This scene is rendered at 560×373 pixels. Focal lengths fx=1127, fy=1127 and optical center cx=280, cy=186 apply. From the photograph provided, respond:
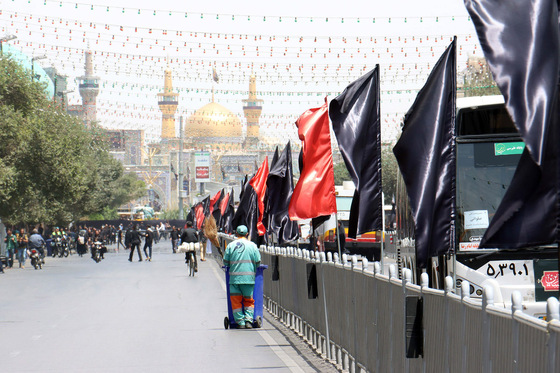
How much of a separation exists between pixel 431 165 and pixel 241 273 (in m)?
7.83

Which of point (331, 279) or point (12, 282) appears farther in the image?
point (12, 282)

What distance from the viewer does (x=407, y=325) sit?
26.1ft

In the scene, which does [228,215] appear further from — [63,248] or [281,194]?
[281,194]

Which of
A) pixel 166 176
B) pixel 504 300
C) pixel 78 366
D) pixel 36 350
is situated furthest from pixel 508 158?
pixel 166 176

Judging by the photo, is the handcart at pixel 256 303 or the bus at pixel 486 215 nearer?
the bus at pixel 486 215

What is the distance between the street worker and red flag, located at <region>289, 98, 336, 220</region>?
178cm

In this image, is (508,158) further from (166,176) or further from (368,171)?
(166,176)

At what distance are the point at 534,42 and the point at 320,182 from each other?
26.3 feet

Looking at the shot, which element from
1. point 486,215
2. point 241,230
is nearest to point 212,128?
point 241,230

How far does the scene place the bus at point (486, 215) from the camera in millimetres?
11758

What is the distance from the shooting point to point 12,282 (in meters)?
31.0

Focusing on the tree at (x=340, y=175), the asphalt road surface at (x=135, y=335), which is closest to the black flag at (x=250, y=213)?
the asphalt road surface at (x=135, y=335)

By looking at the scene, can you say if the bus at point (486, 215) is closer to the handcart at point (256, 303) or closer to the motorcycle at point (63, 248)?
the handcart at point (256, 303)

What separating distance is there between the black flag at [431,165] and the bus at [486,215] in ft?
9.21
